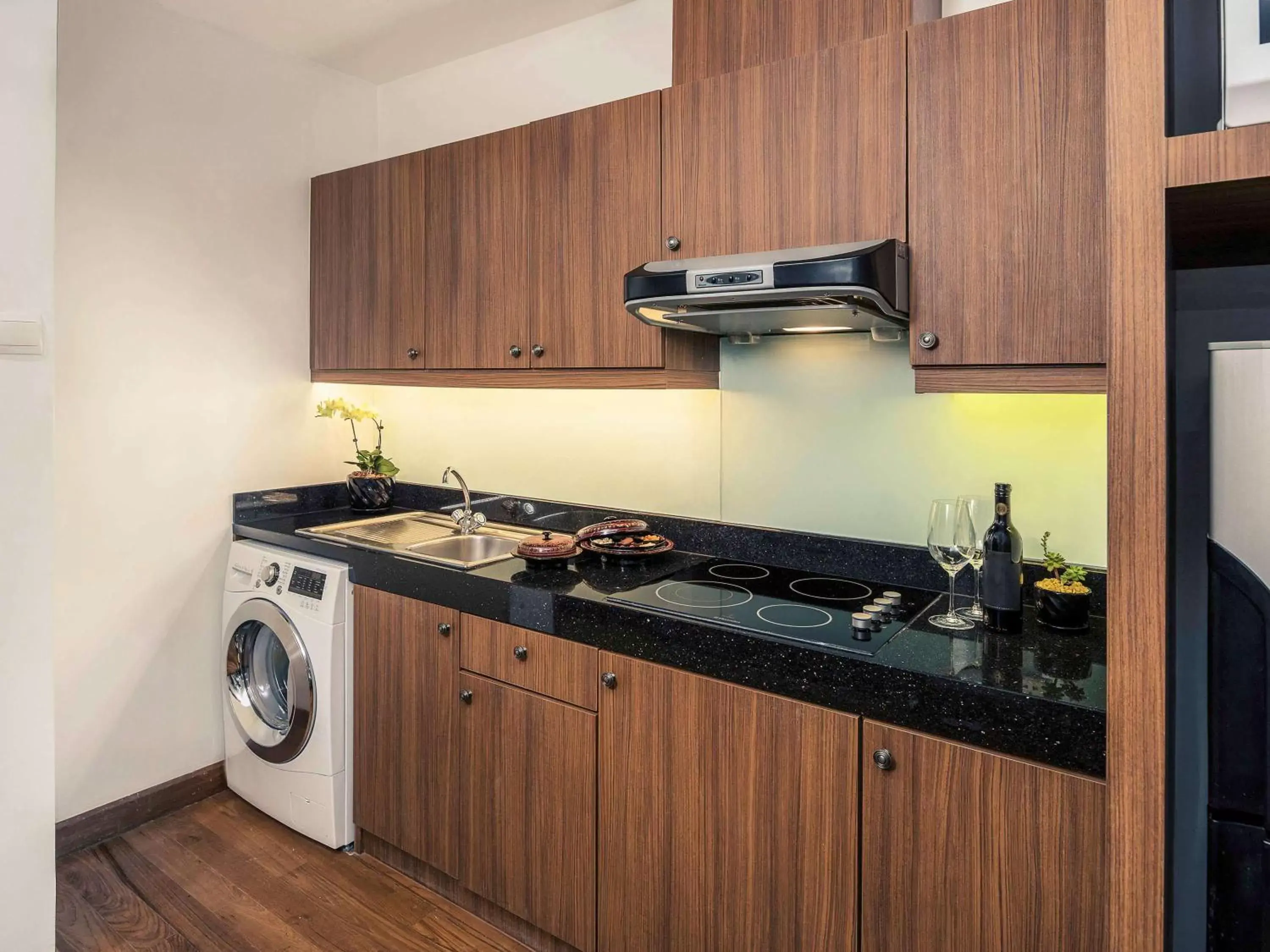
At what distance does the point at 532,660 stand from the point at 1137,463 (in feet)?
4.75

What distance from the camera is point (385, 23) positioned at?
2713mm

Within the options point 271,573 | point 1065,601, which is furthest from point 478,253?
point 1065,601

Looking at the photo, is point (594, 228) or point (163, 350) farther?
point (163, 350)

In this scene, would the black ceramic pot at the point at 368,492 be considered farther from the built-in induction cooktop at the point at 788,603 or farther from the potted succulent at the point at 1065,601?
the potted succulent at the point at 1065,601

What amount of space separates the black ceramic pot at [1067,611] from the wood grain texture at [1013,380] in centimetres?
42

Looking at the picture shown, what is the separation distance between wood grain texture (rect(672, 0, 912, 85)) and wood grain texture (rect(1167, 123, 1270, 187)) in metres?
1.08

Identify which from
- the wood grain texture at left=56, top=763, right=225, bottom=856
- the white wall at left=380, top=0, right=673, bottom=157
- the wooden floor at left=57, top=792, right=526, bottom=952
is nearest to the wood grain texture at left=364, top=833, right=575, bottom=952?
the wooden floor at left=57, top=792, right=526, bottom=952

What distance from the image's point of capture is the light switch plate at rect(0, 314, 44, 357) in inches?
70.1

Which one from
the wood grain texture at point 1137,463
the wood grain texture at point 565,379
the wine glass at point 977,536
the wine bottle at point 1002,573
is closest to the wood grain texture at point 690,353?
the wood grain texture at point 565,379

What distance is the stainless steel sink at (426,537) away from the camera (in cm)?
258

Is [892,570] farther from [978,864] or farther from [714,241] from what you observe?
[714,241]

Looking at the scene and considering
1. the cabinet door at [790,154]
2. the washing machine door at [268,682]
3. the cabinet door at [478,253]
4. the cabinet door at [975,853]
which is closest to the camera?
the cabinet door at [975,853]

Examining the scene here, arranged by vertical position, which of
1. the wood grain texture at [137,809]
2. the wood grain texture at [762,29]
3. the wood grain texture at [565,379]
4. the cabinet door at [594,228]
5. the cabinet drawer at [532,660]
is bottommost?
the wood grain texture at [137,809]

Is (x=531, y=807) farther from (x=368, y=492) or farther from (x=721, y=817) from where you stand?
(x=368, y=492)
